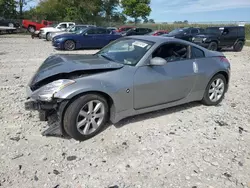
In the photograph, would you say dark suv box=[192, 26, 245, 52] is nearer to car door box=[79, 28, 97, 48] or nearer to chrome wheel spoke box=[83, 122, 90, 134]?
car door box=[79, 28, 97, 48]

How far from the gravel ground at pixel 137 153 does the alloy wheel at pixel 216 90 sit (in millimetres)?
432

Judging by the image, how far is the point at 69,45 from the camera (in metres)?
14.5

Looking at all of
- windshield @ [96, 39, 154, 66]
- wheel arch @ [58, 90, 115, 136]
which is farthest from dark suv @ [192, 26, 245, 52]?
wheel arch @ [58, 90, 115, 136]

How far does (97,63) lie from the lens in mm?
3930

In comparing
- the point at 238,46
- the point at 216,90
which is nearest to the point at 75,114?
the point at 216,90

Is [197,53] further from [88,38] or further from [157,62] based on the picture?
[88,38]

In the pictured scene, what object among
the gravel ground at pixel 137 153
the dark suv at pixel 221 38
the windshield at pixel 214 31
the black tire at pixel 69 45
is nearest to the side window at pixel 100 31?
the black tire at pixel 69 45

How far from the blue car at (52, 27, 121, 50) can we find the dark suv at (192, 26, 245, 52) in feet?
18.7

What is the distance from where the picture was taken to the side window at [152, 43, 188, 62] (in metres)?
4.30

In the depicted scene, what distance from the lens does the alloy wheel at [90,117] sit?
352cm

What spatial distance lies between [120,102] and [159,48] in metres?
1.25

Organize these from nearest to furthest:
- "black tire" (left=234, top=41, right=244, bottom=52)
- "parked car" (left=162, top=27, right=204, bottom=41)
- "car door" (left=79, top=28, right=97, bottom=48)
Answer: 1. "car door" (left=79, top=28, right=97, bottom=48)
2. "black tire" (left=234, top=41, right=244, bottom=52)
3. "parked car" (left=162, top=27, right=204, bottom=41)

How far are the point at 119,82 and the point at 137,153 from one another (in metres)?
1.08

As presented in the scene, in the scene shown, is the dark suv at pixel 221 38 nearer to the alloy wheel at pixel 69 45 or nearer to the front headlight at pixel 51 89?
the alloy wheel at pixel 69 45
